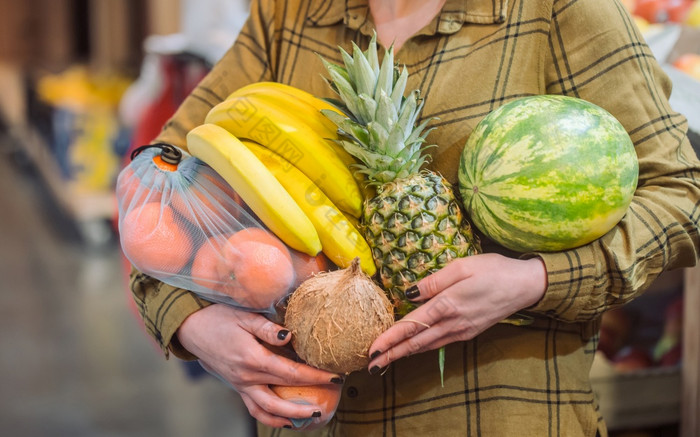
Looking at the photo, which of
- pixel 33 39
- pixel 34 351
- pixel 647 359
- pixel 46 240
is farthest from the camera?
pixel 33 39

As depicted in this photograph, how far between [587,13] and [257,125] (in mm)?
565

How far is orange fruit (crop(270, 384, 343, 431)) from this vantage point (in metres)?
1.10

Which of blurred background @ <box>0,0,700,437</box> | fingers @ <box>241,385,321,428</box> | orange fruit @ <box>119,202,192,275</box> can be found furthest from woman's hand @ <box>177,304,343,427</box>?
blurred background @ <box>0,0,700,437</box>

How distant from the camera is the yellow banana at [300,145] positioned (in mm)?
1121

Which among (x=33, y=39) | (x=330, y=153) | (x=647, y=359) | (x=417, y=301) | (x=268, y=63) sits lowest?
(x=647, y=359)

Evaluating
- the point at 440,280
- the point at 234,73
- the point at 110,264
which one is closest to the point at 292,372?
the point at 440,280

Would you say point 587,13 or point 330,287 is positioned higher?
point 587,13

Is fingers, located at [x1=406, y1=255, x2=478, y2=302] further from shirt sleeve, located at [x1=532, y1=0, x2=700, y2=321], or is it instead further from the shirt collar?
the shirt collar

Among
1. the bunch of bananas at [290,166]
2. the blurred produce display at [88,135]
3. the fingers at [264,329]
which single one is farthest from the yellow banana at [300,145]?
the blurred produce display at [88,135]

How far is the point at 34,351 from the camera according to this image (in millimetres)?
3752

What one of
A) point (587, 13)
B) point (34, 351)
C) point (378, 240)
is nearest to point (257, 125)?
point (378, 240)

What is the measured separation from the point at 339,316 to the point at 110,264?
4255mm

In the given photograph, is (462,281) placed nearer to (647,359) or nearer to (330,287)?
(330,287)

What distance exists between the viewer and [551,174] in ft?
3.36
